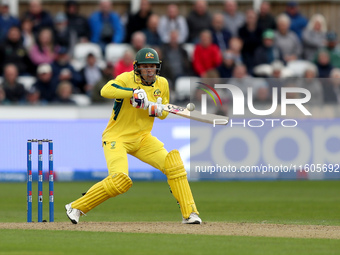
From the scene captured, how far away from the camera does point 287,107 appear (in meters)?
18.4

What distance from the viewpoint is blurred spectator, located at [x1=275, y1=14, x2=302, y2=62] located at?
70.5 feet

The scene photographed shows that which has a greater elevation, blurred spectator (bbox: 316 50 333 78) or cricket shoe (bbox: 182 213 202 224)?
blurred spectator (bbox: 316 50 333 78)

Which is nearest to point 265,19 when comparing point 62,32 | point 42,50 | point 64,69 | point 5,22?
point 62,32

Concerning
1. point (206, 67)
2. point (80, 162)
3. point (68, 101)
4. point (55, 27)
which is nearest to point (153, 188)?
point (80, 162)

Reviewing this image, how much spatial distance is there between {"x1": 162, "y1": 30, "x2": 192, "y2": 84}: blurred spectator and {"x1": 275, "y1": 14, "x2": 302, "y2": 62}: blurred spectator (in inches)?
98.3

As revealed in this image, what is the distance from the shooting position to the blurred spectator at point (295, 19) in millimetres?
22297

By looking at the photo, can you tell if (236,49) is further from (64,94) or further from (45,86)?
(45,86)

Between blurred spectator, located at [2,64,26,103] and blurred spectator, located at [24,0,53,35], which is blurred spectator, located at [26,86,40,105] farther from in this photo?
blurred spectator, located at [24,0,53,35]

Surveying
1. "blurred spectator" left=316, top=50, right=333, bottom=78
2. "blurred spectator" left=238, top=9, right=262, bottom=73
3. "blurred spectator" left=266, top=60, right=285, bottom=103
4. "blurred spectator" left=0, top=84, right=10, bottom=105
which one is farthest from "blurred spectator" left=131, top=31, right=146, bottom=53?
"blurred spectator" left=316, top=50, right=333, bottom=78

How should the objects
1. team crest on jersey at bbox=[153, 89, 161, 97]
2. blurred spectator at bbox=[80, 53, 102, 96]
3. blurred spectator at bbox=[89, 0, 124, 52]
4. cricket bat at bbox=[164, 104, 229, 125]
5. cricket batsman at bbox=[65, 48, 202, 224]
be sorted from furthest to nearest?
blurred spectator at bbox=[89, 0, 124, 52] < blurred spectator at bbox=[80, 53, 102, 96] < team crest on jersey at bbox=[153, 89, 161, 97] < cricket bat at bbox=[164, 104, 229, 125] < cricket batsman at bbox=[65, 48, 202, 224]

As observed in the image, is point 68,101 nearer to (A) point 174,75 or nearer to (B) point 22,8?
(A) point 174,75

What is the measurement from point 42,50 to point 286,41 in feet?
19.7

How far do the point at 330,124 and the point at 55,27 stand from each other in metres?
7.30

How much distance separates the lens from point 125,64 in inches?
774
